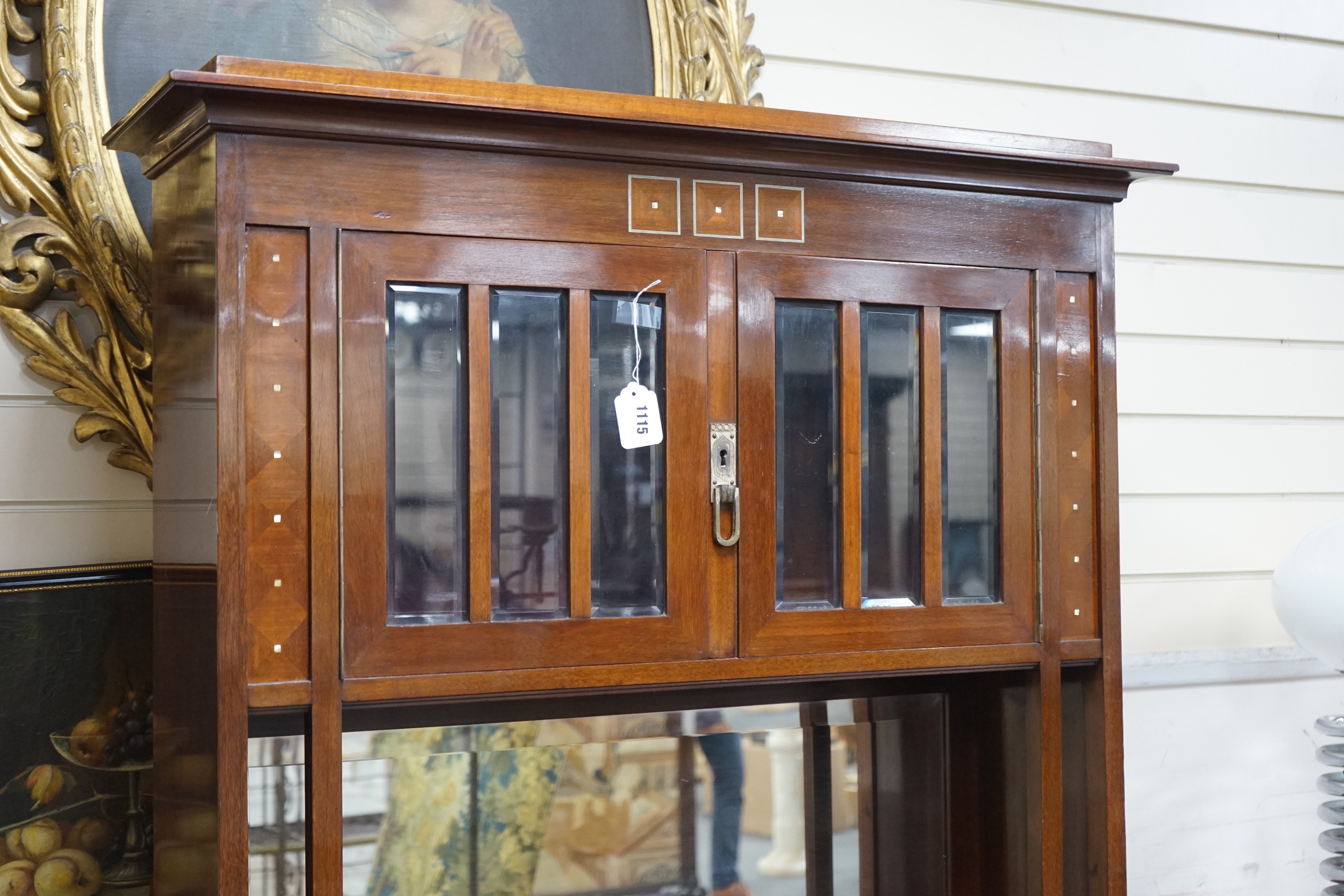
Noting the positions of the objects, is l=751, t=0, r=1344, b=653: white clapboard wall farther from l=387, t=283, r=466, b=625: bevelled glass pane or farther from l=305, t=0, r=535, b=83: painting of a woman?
l=387, t=283, r=466, b=625: bevelled glass pane

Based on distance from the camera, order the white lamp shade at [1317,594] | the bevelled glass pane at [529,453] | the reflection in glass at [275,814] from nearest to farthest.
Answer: the bevelled glass pane at [529,453] → the reflection in glass at [275,814] → the white lamp shade at [1317,594]

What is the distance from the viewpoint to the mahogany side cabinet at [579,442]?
118cm

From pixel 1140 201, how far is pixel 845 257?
3.77ft

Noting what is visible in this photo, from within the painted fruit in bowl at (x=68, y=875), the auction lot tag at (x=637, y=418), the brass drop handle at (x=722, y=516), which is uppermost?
the auction lot tag at (x=637, y=418)

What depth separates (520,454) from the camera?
128 centimetres

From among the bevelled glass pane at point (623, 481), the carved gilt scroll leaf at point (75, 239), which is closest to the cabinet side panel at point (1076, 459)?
the bevelled glass pane at point (623, 481)

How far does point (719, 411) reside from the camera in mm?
1347

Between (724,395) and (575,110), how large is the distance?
0.36 meters

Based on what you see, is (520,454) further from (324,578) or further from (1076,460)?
(1076,460)

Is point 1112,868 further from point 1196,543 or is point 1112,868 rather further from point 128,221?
point 128,221

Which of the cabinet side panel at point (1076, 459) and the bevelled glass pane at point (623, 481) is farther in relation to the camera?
the cabinet side panel at point (1076, 459)

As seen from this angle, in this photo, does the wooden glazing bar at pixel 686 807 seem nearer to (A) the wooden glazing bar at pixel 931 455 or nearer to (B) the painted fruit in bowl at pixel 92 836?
(A) the wooden glazing bar at pixel 931 455

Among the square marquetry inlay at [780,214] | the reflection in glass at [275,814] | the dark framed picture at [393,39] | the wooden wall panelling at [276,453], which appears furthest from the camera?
the dark framed picture at [393,39]

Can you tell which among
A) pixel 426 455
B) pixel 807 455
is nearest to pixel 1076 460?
pixel 807 455
